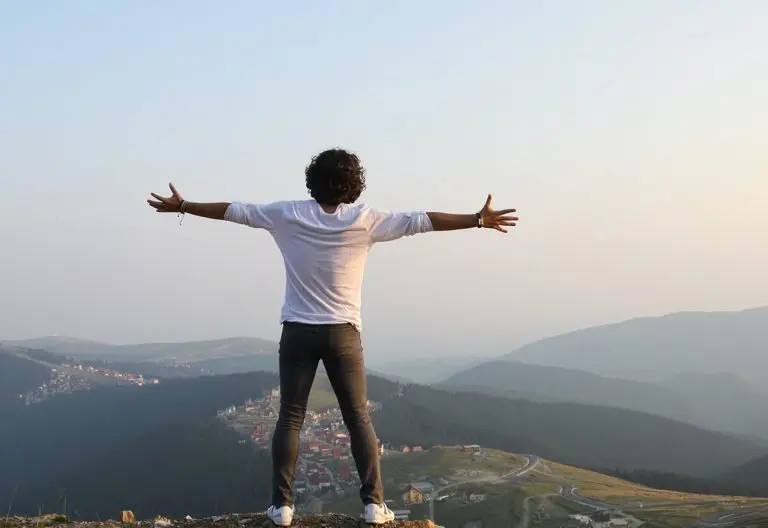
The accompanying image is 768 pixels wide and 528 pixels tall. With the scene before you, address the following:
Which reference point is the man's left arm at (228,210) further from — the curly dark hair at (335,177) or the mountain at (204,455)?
the mountain at (204,455)

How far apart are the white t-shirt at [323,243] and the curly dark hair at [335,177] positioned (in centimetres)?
10

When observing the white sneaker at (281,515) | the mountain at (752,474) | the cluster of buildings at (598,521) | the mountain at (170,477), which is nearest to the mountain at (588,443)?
the mountain at (752,474)

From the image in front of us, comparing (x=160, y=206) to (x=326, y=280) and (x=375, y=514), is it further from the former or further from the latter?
(x=375, y=514)

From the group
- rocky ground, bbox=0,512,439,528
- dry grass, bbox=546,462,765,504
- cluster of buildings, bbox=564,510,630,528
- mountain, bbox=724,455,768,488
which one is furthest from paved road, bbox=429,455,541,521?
rocky ground, bbox=0,512,439,528

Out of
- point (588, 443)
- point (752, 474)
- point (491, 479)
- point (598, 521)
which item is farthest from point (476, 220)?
point (588, 443)

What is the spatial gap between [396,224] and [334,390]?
5.05 feet

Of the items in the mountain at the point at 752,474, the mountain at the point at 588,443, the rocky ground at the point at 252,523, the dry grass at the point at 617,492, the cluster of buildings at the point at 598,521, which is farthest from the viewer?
the mountain at the point at 588,443

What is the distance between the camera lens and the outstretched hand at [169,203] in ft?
19.7

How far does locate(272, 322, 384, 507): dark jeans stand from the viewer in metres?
5.77

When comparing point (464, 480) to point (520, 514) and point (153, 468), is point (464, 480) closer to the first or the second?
point (520, 514)

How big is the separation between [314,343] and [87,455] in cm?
19896

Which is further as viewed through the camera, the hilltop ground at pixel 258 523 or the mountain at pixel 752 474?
the mountain at pixel 752 474

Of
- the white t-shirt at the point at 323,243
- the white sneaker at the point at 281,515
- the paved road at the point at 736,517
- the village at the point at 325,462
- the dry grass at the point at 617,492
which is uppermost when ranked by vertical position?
the white t-shirt at the point at 323,243

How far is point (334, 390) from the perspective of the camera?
232 inches
